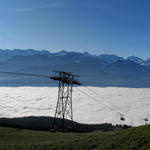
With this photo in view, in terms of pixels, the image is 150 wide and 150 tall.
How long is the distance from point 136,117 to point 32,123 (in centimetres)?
4100

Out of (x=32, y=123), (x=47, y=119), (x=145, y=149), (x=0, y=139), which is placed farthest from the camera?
(x=47, y=119)

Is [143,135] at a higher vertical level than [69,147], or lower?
higher

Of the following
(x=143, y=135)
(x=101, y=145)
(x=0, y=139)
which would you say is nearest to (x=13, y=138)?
(x=0, y=139)

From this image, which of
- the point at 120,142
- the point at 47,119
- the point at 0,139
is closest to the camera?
the point at 120,142

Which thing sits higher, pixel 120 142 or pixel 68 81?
pixel 68 81

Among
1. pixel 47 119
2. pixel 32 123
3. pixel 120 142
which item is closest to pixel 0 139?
pixel 120 142

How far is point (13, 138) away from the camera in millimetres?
28984

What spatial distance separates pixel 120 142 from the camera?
759 inches

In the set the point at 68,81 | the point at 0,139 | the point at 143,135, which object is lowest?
the point at 0,139

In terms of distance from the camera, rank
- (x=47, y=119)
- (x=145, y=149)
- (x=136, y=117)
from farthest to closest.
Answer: (x=136, y=117)
(x=47, y=119)
(x=145, y=149)

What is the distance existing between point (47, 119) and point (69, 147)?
1654 inches

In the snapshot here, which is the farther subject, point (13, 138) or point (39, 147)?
point (13, 138)

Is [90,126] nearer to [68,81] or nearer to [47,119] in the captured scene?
[47,119]

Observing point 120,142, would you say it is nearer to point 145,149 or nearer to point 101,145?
point 101,145
